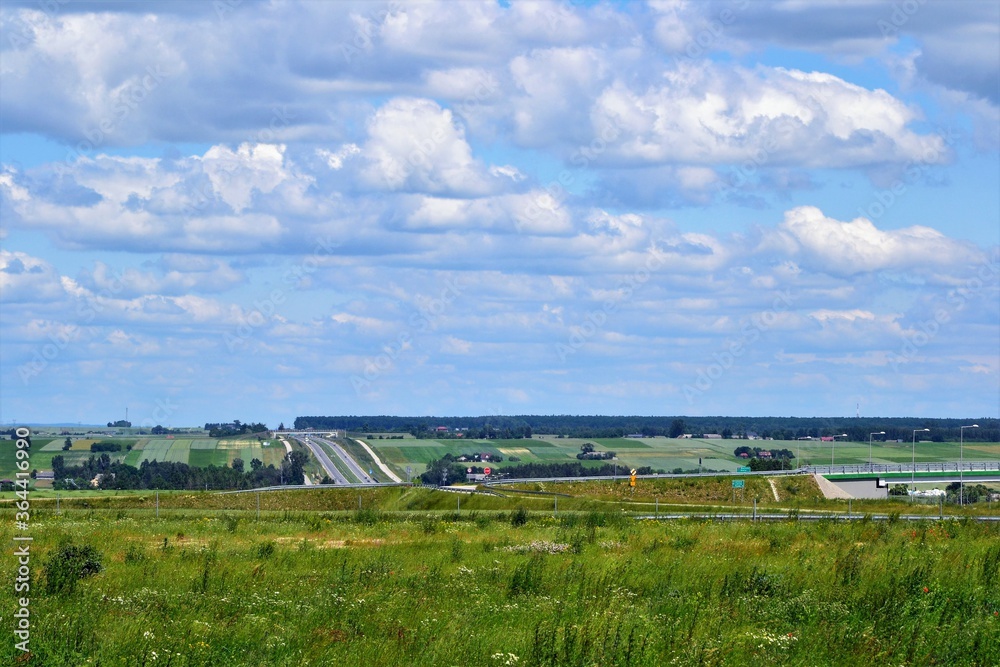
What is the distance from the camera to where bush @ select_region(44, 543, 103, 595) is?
22484mm

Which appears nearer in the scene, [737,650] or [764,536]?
[737,650]

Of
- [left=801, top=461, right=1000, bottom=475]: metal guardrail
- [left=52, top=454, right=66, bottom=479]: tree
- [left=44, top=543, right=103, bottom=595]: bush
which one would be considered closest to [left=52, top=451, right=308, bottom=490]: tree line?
[left=52, top=454, right=66, bottom=479]: tree

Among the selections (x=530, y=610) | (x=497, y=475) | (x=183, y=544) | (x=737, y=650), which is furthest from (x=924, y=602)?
(x=497, y=475)

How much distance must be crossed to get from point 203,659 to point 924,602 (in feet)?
41.2

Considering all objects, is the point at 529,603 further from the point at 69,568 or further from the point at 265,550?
the point at 265,550

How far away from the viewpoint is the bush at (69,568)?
73.8ft

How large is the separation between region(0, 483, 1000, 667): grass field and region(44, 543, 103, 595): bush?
28 centimetres

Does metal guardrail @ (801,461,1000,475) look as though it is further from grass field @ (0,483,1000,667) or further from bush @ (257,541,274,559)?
bush @ (257,541,274,559)

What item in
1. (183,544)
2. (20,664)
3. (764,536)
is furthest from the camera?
(764,536)

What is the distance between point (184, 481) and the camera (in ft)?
511

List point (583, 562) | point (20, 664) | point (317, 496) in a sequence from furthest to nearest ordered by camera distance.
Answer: point (317, 496)
point (583, 562)
point (20, 664)

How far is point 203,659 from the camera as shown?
17.1 m

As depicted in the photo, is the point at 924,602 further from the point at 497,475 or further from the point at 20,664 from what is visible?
the point at 497,475

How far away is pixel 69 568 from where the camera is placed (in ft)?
78.3
